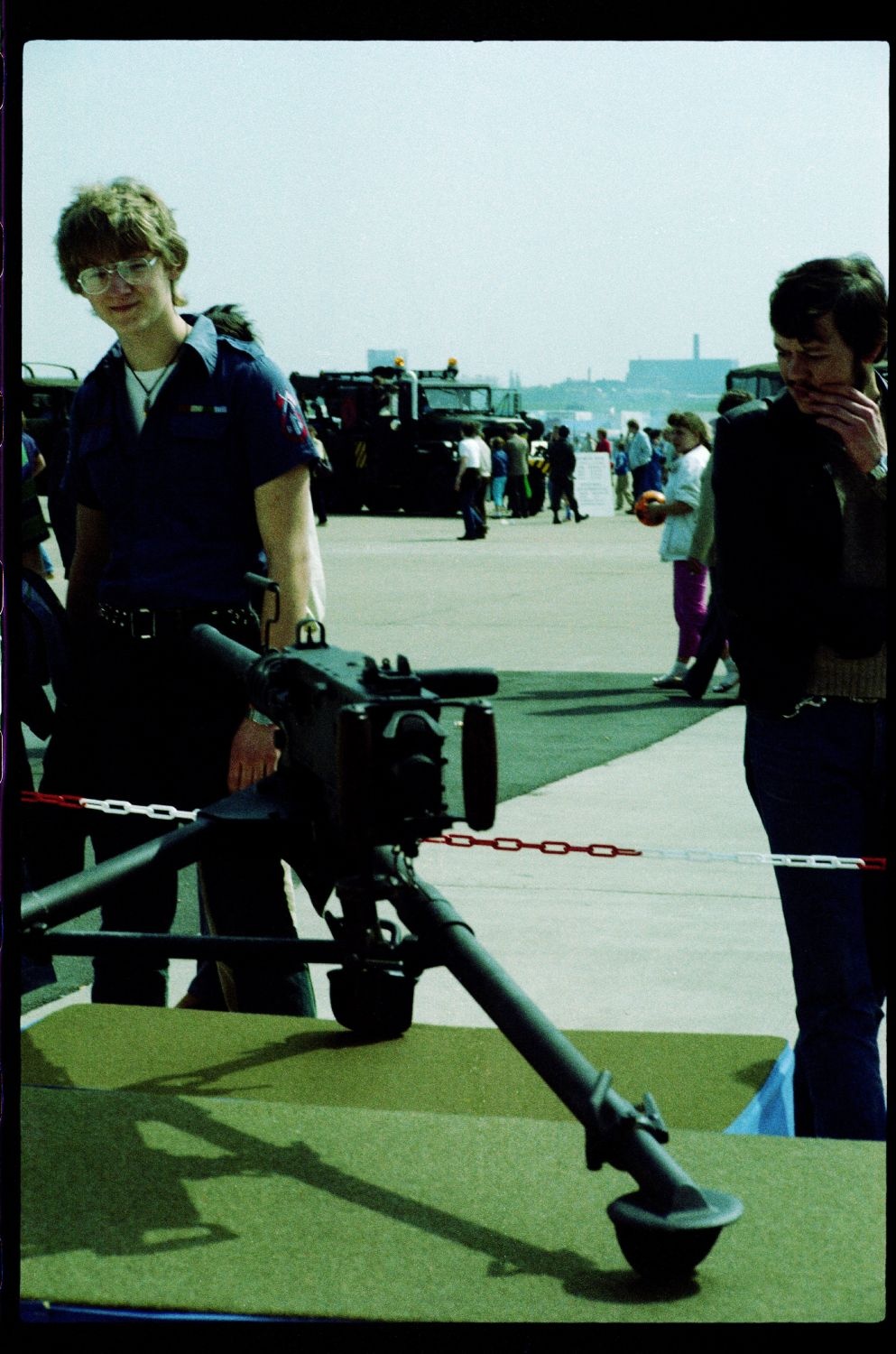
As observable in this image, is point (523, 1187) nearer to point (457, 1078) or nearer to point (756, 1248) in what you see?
point (756, 1248)

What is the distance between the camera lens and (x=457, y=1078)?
98.4 inches

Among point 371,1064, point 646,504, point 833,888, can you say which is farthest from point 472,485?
point 371,1064

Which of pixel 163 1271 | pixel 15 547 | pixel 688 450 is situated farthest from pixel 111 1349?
pixel 688 450

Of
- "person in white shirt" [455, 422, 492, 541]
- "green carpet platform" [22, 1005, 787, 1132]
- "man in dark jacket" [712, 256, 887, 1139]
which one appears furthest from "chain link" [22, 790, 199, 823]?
"person in white shirt" [455, 422, 492, 541]

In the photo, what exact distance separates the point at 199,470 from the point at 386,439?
1110 inches

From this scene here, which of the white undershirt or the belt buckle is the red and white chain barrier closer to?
the belt buckle

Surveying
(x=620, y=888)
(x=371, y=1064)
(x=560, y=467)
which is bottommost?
(x=620, y=888)

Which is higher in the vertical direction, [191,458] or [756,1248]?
[191,458]

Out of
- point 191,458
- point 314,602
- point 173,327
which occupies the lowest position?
point 314,602

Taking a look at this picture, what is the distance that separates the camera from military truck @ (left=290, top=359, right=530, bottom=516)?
30875mm

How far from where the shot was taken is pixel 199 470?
3201mm

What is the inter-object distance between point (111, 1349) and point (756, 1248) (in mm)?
637

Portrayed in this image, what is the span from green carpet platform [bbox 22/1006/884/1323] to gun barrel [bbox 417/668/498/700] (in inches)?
20.5

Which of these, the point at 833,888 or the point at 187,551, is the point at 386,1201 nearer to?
the point at 833,888
